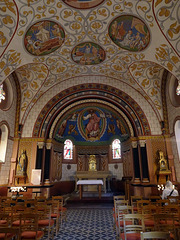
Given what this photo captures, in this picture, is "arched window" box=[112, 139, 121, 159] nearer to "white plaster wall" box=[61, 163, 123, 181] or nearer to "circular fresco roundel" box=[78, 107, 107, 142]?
"white plaster wall" box=[61, 163, 123, 181]

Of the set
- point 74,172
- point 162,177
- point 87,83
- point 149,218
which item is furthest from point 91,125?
point 149,218

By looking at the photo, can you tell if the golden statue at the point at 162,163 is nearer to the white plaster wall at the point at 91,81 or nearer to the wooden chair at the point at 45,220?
the white plaster wall at the point at 91,81

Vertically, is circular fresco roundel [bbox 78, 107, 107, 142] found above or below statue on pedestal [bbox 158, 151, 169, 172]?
above

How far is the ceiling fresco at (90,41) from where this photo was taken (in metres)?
8.24

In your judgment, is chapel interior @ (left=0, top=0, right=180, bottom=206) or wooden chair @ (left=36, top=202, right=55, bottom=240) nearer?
wooden chair @ (left=36, top=202, right=55, bottom=240)

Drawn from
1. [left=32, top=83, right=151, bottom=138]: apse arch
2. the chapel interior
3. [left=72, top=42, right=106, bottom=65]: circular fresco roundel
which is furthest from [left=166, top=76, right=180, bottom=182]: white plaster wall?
[left=72, top=42, right=106, bottom=65]: circular fresco roundel

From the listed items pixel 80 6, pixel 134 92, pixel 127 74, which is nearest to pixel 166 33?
pixel 80 6

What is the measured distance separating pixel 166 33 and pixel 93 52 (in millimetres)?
4913

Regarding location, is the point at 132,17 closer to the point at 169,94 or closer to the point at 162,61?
the point at 162,61

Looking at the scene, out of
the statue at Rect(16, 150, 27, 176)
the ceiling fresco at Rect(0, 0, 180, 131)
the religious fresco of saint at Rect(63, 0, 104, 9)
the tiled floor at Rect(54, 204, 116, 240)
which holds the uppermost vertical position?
the religious fresco of saint at Rect(63, 0, 104, 9)

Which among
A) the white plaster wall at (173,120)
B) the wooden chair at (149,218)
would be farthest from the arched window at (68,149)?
the wooden chair at (149,218)

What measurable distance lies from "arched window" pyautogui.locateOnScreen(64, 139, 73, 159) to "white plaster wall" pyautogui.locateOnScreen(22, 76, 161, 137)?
6177mm

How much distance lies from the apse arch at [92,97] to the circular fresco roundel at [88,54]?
2685 mm

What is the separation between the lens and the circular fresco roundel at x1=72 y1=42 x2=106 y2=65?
11425mm
